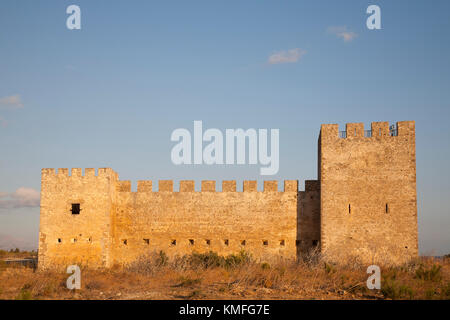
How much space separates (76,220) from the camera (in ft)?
57.0

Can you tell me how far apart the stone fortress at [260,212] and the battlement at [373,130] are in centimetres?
3

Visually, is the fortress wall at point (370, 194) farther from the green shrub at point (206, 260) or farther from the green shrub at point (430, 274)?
the green shrub at point (206, 260)

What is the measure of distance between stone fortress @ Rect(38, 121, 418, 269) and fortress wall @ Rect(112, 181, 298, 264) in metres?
0.04

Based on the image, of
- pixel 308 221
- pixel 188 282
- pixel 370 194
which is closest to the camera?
pixel 188 282

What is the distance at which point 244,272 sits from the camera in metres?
13.4

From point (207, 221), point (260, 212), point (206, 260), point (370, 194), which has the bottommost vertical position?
point (206, 260)

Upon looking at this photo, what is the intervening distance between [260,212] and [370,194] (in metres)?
3.95

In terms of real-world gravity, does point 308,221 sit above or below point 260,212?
below

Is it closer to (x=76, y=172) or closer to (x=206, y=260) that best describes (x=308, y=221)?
(x=206, y=260)

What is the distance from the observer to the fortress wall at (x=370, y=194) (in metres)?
16.3

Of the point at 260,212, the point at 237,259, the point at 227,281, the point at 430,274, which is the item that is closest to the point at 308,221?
the point at 260,212

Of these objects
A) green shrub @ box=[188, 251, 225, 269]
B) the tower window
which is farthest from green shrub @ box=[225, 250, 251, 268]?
the tower window

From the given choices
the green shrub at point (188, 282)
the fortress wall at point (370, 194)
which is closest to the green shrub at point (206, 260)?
the green shrub at point (188, 282)

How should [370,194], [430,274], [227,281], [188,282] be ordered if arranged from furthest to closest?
[370,194] → [430,274] → [227,281] → [188,282]
